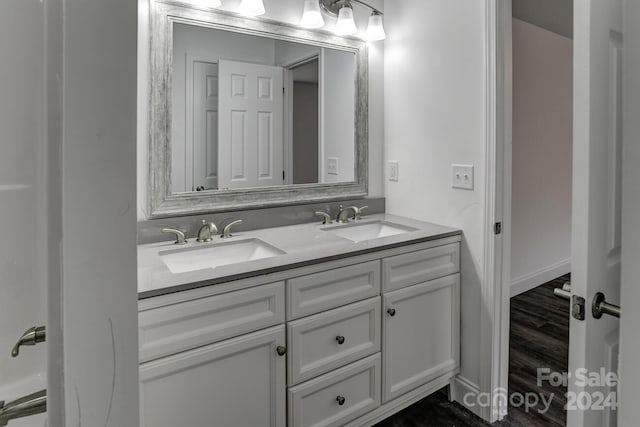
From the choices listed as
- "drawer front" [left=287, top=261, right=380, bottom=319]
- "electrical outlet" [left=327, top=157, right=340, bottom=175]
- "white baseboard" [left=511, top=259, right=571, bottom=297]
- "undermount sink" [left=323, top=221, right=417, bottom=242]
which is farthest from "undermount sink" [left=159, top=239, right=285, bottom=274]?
"white baseboard" [left=511, top=259, right=571, bottom=297]

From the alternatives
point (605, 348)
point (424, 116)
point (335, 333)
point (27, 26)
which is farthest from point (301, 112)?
point (27, 26)

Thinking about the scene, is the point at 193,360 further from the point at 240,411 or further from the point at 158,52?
the point at 158,52

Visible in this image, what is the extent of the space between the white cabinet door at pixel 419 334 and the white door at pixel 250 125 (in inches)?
34.6

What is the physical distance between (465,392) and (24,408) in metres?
2.01

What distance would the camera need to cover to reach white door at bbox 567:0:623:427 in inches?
35.0

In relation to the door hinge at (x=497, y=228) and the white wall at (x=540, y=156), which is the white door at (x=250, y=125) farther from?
the white wall at (x=540, y=156)

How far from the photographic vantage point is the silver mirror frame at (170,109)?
5.46 ft

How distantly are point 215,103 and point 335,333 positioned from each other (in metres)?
1.17

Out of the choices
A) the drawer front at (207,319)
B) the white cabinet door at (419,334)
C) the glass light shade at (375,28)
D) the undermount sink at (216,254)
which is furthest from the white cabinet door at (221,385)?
the glass light shade at (375,28)

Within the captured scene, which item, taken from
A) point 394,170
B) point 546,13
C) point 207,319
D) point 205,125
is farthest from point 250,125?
point 546,13

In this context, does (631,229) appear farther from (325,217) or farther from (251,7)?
(251,7)

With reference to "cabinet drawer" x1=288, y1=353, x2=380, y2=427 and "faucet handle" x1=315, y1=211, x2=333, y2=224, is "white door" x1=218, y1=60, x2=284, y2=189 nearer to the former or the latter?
"faucet handle" x1=315, y1=211, x2=333, y2=224

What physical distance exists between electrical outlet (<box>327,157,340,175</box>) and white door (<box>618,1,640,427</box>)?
1.57 meters

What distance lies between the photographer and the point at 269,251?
1665 millimetres
